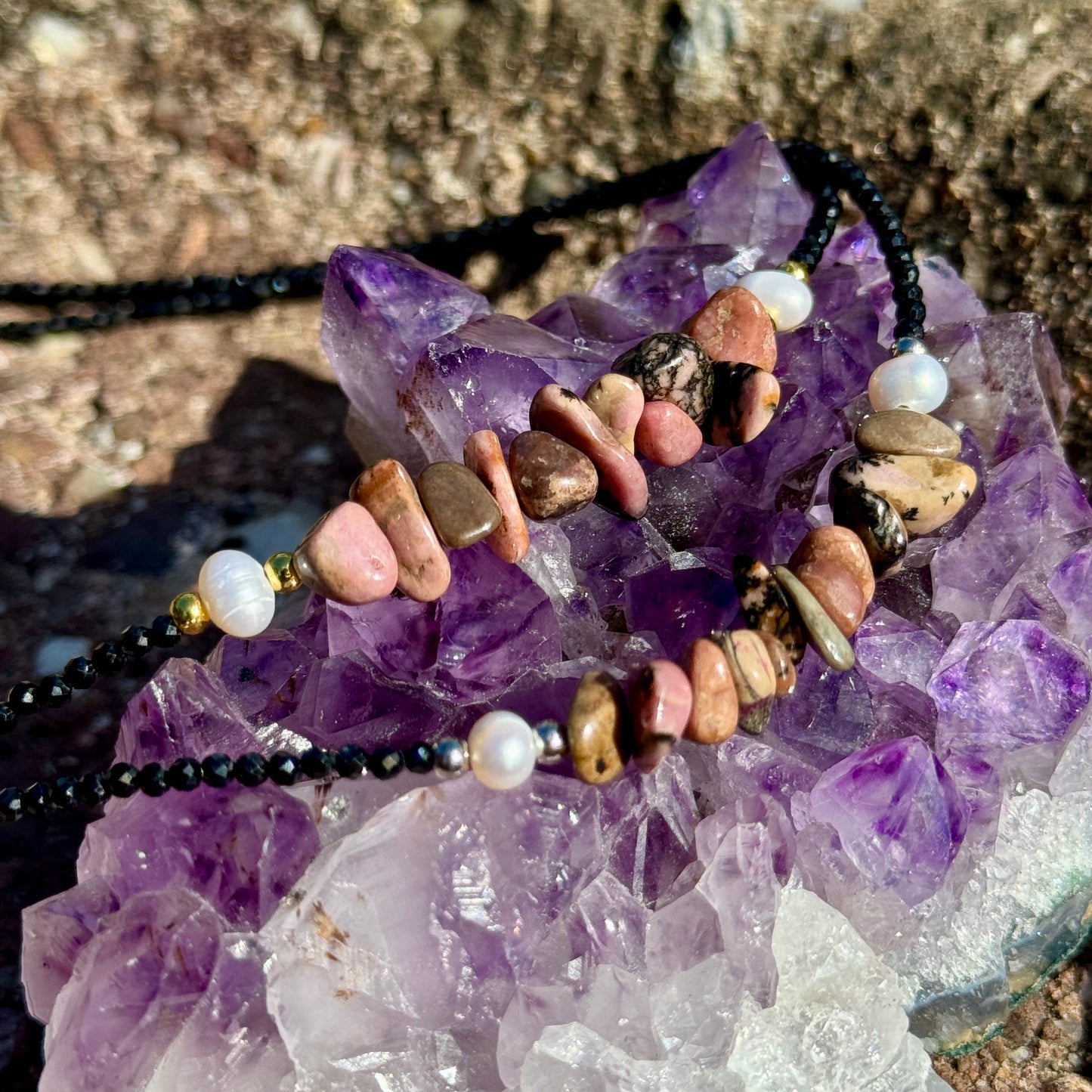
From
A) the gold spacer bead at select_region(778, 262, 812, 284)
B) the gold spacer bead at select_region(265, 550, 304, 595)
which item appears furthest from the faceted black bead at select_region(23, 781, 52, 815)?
the gold spacer bead at select_region(778, 262, 812, 284)

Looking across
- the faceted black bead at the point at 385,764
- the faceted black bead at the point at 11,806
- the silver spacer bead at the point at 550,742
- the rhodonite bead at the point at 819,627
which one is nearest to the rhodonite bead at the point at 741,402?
the rhodonite bead at the point at 819,627

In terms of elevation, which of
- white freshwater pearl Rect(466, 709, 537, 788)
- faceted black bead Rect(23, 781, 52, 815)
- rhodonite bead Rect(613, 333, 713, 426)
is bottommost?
faceted black bead Rect(23, 781, 52, 815)

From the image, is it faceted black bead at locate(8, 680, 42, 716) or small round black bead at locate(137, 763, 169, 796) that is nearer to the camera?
small round black bead at locate(137, 763, 169, 796)

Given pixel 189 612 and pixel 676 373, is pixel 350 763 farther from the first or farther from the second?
pixel 676 373

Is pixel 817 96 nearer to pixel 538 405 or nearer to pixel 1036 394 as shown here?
pixel 1036 394

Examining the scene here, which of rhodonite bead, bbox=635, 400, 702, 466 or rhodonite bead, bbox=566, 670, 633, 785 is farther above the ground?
rhodonite bead, bbox=635, 400, 702, 466

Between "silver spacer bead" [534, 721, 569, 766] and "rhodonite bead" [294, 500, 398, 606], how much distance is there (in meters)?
0.23

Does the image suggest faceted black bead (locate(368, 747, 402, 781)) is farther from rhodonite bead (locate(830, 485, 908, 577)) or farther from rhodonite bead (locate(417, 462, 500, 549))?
rhodonite bead (locate(830, 485, 908, 577))

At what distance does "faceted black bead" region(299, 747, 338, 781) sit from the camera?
1.10m

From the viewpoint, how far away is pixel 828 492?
1323 millimetres

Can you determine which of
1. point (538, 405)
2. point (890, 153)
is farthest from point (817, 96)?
point (538, 405)

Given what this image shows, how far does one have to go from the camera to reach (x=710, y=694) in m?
1.08

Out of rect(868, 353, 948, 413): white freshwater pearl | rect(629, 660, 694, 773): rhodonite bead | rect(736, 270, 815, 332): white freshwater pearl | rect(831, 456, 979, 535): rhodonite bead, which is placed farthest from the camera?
rect(736, 270, 815, 332): white freshwater pearl

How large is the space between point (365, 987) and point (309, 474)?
887 mm
